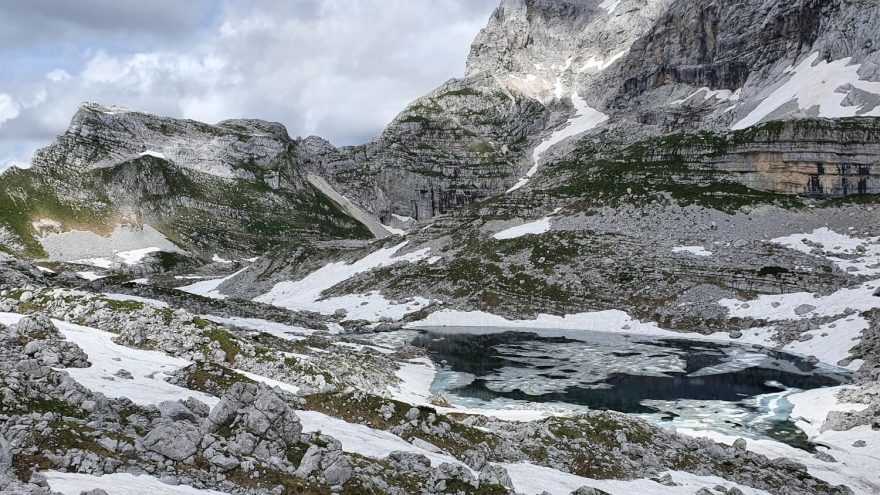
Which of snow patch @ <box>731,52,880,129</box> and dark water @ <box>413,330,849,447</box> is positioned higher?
snow patch @ <box>731,52,880,129</box>

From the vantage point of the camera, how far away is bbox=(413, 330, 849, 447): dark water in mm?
47031

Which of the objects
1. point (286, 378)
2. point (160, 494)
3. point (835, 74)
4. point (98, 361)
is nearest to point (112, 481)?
point (160, 494)

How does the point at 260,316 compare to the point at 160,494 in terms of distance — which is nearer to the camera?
the point at 160,494

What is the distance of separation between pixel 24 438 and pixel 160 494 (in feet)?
13.2

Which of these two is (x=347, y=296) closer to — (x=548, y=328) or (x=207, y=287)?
(x=548, y=328)

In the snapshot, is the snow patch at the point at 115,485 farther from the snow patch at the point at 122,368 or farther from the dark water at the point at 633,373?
the dark water at the point at 633,373

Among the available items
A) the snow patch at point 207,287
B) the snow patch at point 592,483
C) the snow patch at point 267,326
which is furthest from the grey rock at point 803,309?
the snow patch at point 207,287

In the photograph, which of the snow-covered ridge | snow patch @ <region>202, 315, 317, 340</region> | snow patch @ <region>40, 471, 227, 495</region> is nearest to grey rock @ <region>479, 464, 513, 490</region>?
snow patch @ <region>40, 471, 227, 495</region>

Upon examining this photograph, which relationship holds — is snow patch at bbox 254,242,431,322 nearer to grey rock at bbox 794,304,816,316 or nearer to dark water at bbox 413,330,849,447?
dark water at bbox 413,330,849,447

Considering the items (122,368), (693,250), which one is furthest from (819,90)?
(122,368)

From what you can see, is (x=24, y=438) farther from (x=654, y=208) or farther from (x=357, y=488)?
(x=654, y=208)

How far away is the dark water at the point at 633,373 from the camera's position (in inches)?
1852

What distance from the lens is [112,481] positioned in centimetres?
Answer: 1420

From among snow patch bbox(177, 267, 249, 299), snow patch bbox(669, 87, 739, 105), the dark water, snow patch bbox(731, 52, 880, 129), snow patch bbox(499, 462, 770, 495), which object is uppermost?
snow patch bbox(669, 87, 739, 105)
